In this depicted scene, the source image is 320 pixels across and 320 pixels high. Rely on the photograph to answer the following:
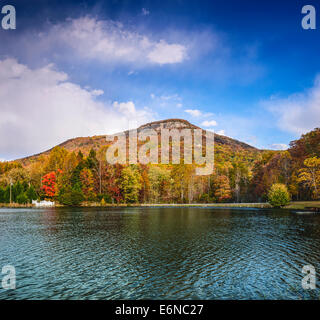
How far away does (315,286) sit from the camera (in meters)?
10.4

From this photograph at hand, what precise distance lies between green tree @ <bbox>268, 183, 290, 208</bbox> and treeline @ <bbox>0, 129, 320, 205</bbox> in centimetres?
639

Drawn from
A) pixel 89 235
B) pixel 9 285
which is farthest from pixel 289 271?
pixel 89 235

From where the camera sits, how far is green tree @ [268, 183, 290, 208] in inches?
2315

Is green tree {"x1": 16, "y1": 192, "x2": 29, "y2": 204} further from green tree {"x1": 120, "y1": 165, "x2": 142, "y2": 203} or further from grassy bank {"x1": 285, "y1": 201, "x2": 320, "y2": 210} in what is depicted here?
grassy bank {"x1": 285, "y1": 201, "x2": 320, "y2": 210}

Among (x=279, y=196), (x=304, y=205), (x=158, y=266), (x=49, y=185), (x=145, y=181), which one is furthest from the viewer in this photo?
(x=145, y=181)

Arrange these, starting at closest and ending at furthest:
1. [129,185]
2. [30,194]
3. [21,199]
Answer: [21,199] < [30,194] < [129,185]

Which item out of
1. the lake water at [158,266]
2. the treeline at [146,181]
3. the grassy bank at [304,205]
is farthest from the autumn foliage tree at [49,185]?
the grassy bank at [304,205]

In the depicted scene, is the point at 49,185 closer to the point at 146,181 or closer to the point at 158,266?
the point at 146,181

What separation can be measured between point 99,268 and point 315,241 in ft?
55.4

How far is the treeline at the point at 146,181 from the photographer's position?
70250 mm

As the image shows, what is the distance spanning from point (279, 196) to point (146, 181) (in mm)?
42251

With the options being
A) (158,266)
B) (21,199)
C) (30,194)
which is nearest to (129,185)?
(30,194)

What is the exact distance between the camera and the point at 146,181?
85.7 metres

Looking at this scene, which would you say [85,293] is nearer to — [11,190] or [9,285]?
[9,285]
